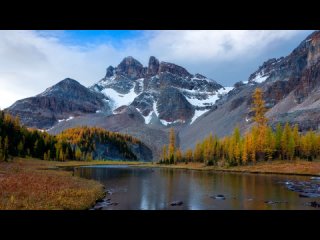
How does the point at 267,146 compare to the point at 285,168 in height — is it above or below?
above

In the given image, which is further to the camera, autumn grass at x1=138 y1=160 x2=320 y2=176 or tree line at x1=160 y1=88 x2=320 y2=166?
tree line at x1=160 y1=88 x2=320 y2=166

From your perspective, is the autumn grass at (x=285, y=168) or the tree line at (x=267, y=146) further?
the tree line at (x=267, y=146)

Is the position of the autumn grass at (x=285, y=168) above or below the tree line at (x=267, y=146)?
below

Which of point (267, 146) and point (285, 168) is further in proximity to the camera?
point (267, 146)

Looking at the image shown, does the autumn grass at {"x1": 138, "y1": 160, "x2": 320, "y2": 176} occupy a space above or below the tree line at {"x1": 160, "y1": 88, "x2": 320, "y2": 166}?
below
